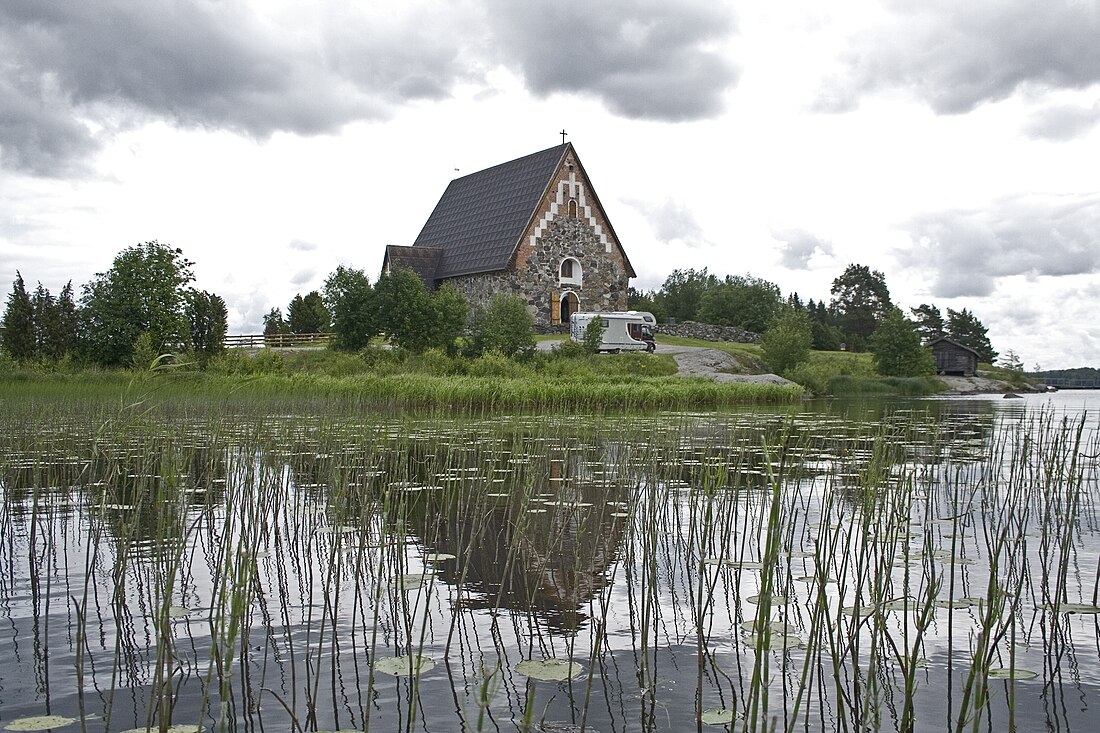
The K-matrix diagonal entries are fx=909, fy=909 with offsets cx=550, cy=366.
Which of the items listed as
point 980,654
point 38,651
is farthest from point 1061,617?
point 38,651

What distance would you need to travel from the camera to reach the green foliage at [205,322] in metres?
29.9

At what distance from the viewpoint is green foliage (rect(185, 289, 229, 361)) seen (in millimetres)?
29891

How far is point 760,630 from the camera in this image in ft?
9.05

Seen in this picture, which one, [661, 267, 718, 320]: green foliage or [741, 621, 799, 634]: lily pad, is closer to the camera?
[741, 621, 799, 634]: lily pad

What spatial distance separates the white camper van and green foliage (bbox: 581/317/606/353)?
6.18 ft

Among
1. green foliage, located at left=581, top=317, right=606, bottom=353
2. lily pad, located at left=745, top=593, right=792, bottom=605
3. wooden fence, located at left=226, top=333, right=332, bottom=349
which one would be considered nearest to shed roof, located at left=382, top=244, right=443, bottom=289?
wooden fence, located at left=226, top=333, right=332, bottom=349

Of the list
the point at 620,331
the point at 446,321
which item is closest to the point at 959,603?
the point at 446,321

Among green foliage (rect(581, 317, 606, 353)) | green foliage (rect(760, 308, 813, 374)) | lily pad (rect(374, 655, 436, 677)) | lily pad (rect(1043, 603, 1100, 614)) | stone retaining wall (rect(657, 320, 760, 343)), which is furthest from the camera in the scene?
stone retaining wall (rect(657, 320, 760, 343))

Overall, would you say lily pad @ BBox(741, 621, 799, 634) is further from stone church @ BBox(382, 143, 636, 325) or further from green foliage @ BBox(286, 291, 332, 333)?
green foliage @ BBox(286, 291, 332, 333)

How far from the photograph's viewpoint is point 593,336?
33906 mm

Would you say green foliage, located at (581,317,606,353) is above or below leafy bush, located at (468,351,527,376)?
above

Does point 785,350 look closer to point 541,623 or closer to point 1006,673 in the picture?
point 541,623

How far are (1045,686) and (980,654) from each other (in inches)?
54.9

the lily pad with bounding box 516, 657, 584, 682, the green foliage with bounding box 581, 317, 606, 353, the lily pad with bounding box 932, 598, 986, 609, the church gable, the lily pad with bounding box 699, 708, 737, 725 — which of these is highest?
the church gable
